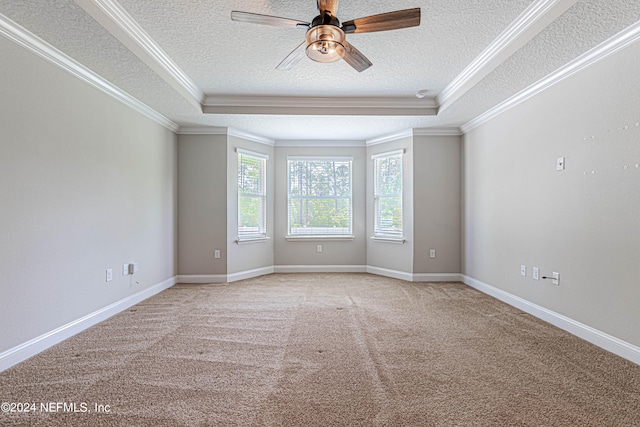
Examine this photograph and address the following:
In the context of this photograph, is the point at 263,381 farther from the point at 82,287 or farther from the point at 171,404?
the point at 82,287

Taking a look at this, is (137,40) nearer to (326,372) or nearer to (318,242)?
(326,372)

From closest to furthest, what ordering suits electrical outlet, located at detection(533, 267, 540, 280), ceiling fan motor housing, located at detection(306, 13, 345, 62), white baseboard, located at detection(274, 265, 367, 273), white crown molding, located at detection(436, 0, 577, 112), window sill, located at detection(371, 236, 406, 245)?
ceiling fan motor housing, located at detection(306, 13, 345, 62) < white crown molding, located at detection(436, 0, 577, 112) < electrical outlet, located at detection(533, 267, 540, 280) < window sill, located at detection(371, 236, 406, 245) < white baseboard, located at detection(274, 265, 367, 273)

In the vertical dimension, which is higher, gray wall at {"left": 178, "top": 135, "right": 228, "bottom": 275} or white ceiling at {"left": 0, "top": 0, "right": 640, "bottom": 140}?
white ceiling at {"left": 0, "top": 0, "right": 640, "bottom": 140}

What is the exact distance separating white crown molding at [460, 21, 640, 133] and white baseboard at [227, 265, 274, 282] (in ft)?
13.5

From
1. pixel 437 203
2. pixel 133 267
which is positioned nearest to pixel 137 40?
pixel 133 267

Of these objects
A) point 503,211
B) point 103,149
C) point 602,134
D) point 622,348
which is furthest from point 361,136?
point 622,348

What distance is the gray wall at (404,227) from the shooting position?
510 centimetres

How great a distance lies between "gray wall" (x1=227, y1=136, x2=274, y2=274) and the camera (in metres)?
5.00

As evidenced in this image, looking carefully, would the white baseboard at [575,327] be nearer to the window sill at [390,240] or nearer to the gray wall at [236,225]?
the window sill at [390,240]

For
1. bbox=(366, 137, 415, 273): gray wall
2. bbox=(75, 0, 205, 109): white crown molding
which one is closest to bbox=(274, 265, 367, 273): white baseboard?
bbox=(366, 137, 415, 273): gray wall

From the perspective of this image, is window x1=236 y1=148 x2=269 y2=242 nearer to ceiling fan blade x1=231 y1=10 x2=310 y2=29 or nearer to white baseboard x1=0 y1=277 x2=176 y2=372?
white baseboard x1=0 y1=277 x2=176 y2=372

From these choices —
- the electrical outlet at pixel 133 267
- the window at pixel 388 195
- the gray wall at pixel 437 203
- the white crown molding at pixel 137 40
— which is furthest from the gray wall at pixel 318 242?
the electrical outlet at pixel 133 267

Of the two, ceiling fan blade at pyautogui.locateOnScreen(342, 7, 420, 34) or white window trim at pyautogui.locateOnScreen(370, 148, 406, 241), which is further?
white window trim at pyautogui.locateOnScreen(370, 148, 406, 241)

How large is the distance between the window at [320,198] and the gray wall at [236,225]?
0.38 m
